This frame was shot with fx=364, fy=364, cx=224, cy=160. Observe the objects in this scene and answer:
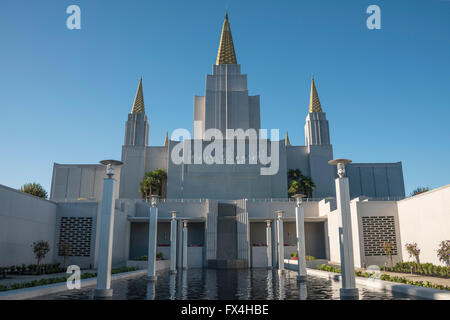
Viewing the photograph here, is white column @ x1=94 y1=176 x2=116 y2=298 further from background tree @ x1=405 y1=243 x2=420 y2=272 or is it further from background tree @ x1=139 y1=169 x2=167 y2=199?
background tree @ x1=139 y1=169 x2=167 y2=199

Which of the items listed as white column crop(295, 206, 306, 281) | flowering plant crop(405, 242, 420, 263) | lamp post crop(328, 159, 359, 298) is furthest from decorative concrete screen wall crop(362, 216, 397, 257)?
lamp post crop(328, 159, 359, 298)

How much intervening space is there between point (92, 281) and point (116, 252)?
16.6 metres

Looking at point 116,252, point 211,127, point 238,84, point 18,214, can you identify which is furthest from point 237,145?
point 18,214

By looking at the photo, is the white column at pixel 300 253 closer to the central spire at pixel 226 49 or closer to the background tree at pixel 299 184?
the background tree at pixel 299 184

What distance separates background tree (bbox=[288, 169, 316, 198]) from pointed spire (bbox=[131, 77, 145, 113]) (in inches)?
876

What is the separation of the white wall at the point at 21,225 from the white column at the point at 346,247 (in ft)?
57.4

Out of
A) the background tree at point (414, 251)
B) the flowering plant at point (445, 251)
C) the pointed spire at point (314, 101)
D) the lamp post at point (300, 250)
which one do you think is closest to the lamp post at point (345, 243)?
the lamp post at point (300, 250)

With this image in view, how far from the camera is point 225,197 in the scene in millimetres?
42156

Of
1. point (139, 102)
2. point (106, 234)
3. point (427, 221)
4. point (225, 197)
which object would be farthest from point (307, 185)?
point (106, 234)

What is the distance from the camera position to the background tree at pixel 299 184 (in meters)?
42.6

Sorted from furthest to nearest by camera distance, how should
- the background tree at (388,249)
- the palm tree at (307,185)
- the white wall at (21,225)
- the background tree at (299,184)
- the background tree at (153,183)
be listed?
the palm tree at (307,185) → the background tree at (153,183) → the background tree at (299,184) → the background tree at (388,249) → the white wall at (21,225)

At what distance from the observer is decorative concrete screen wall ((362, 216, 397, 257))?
81.7 ft

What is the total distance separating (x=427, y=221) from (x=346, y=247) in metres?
13.5

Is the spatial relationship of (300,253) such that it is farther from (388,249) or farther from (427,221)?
(388,249)
